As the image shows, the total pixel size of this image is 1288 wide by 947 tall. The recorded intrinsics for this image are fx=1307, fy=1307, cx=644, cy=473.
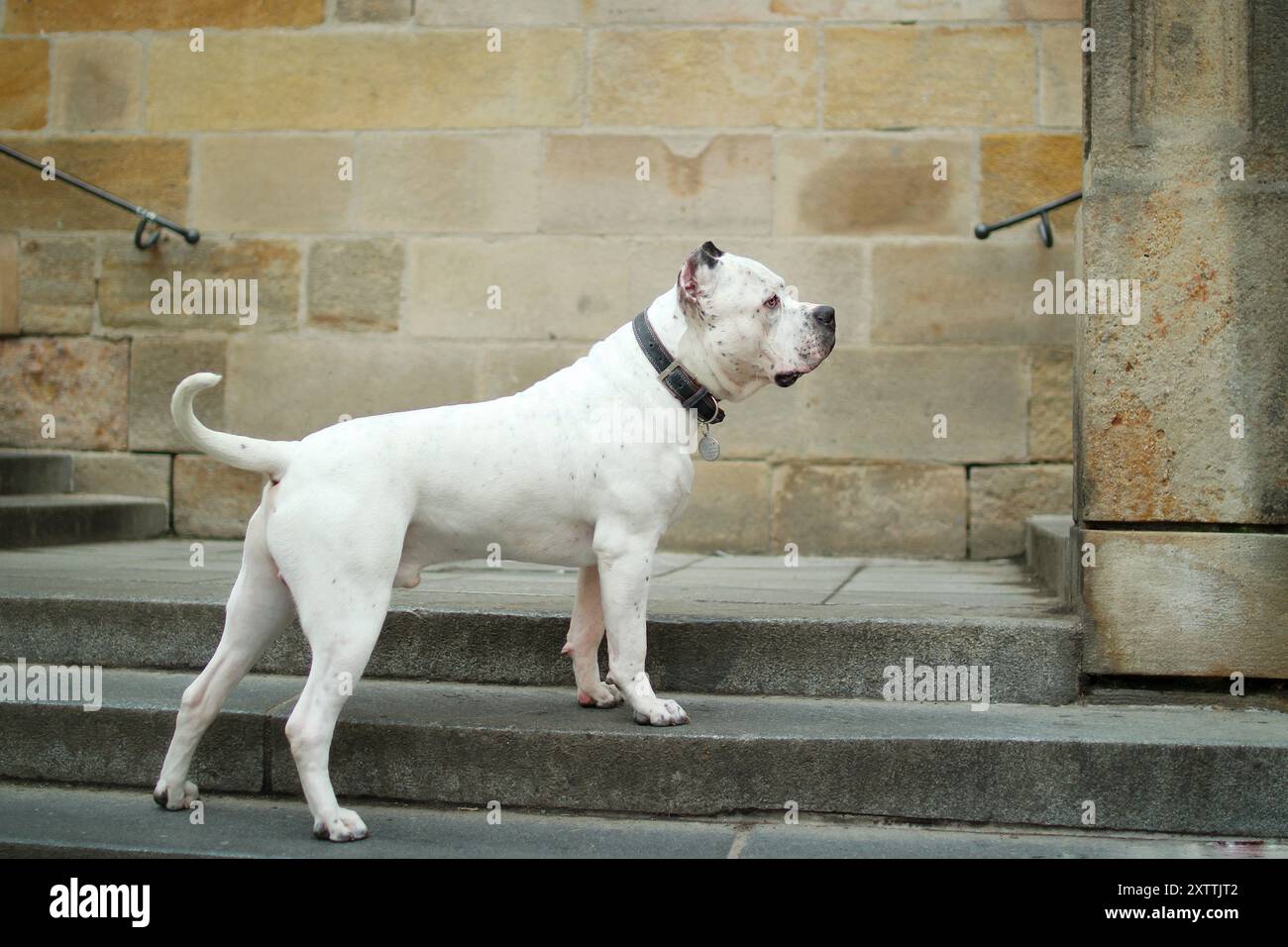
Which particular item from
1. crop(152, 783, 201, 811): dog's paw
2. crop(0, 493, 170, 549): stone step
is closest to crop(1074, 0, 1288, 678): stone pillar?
crop(152, 783, 201, 811): dog's paw

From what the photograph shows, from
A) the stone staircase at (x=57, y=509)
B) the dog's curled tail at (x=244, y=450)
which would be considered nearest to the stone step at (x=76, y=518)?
the stone staircase at (x=57, y=509)

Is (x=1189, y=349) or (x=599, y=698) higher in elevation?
(x=1189, y=349)

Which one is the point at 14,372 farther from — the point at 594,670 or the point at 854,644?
the point at 854,644

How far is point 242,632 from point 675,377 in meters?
1.41

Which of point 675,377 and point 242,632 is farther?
point 675,377

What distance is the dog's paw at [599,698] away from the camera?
13.2 ft

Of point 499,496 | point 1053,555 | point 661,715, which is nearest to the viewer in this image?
point 499,496

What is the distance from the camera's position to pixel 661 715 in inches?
148

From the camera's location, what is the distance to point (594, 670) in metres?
4.05

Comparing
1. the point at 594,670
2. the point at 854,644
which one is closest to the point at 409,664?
the point at 594,670

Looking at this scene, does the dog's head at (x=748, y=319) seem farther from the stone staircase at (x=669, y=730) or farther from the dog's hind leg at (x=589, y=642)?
the stone staircase at (x=669, y=730)

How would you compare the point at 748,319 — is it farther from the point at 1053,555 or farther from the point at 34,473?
the point at 34,473

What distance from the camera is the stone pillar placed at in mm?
4121

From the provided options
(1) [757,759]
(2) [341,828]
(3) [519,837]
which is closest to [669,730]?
(1) [757,759]
